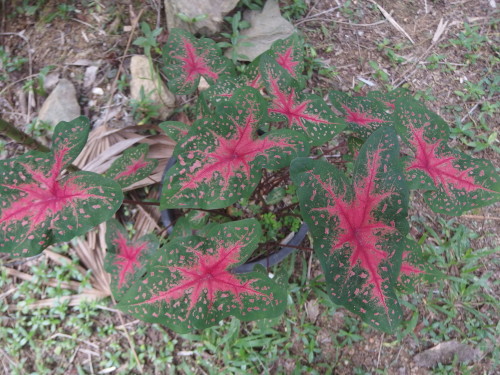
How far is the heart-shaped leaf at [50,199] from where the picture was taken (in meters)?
1.05

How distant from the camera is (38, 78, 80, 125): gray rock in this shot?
2.11 metres

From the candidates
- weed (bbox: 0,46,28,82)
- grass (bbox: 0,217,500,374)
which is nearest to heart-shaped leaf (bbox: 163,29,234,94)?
grass (bbox: 0,217,500,374)

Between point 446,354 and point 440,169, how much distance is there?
3.53ft

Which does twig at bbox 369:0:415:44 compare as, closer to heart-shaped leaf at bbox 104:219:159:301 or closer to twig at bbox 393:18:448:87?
twig at bbox 393:18:448:87

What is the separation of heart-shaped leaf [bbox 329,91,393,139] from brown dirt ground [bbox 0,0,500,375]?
2.80ft

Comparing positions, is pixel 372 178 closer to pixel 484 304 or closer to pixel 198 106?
pixel 198 106

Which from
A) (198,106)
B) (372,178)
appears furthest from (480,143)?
(198,106)

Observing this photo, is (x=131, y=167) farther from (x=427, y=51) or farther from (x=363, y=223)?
(x=427, y=51)

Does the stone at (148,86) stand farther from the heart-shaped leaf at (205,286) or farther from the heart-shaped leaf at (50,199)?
the heart-shaped leaf at (205,286)

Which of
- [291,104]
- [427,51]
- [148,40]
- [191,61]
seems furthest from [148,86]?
[427,51]

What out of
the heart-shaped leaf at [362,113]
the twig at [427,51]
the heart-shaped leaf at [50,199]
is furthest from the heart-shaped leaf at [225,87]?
the twig at [427,51]

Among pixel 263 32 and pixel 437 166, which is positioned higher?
pixel 263 32

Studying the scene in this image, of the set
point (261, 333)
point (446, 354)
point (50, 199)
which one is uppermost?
point (50, 199)

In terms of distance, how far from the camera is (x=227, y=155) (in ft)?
3.70
